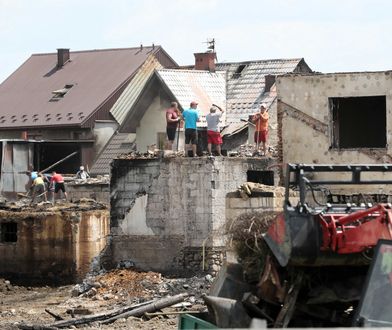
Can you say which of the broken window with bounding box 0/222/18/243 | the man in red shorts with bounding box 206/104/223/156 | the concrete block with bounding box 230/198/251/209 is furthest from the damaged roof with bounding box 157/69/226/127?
the concrete block with bounding box 230/198/251/209

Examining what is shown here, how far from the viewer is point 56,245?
38594mm

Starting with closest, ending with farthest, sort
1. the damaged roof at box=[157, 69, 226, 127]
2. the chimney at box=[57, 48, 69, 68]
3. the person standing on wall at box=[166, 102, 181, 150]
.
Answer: the person standing on wall at box=[166, 102, 181, 150] < the damaged roof at box=[157, 69, 226, 127] < the chimney at box=[57, 48, 69, 68]

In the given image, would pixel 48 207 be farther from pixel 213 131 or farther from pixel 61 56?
pixel 61 56

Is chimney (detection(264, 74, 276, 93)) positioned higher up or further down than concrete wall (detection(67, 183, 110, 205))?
higher up

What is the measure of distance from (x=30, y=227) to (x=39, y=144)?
1524 centimetres

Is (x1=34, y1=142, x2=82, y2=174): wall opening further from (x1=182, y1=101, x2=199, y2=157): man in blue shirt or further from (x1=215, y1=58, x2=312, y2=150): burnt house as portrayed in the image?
(x1=182, y1=101, x2=199, y2=157): man in blue shirt

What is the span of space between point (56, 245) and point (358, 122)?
9972 millimetres

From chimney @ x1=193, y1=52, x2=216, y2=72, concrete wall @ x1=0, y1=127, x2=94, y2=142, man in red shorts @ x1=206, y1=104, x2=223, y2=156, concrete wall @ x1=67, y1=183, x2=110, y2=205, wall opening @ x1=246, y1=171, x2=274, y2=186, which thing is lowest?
concrete wall @ x1=67, y1=183, x2=110, y2=205

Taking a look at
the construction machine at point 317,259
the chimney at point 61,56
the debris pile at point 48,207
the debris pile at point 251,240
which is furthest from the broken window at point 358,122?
the chimney at point 61,56

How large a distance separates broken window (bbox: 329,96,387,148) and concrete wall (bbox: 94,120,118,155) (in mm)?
27503

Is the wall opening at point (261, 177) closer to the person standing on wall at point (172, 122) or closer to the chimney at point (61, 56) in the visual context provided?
the person standing on wall at point (172, 122)

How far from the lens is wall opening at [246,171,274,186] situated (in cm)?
3350

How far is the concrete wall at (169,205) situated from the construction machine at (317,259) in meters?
16.1

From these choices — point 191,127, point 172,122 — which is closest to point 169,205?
point 191,127
